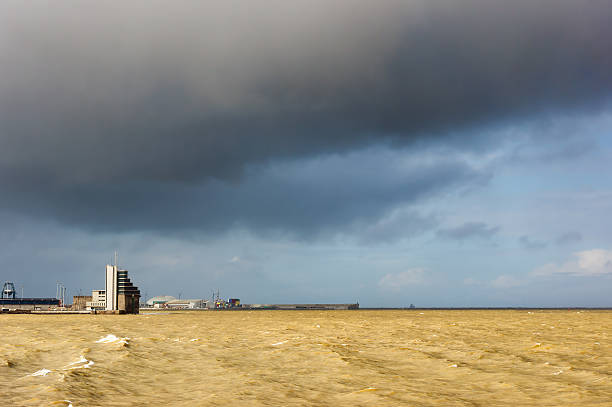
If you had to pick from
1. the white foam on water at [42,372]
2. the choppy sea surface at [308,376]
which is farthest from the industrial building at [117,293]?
the white foam on water at [42,372]

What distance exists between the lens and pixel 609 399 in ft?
50.0

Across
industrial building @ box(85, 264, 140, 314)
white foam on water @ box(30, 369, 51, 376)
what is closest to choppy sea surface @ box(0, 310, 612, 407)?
white foam on water @ box(30, 369, 51, 376)

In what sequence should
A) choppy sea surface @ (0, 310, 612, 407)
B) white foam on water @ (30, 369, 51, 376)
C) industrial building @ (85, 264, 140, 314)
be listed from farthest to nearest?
1. industrial building @ (85, 264, 140, 314)
2. white foam on water @ (30, 369, 51, 376)
3. choppy sea surface @ (0, 310, 612, 407)

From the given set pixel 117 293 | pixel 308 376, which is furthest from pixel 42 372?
pixel 117 293

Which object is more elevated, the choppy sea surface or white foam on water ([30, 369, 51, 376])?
white foam on water ([30, 369, 51, 376])

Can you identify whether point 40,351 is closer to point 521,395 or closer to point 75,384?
point 75,384

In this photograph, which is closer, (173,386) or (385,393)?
(385,393)

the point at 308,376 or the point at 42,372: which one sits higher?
the point at 42,372

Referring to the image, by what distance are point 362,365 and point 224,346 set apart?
47.8ft

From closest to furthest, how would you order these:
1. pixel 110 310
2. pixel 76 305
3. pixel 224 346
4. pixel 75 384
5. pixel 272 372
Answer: pixel 75 384 → pixel 272 372 → pixel 224 346 → pixel 110 310 → pixel 76 305

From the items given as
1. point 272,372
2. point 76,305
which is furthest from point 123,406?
point 76,305

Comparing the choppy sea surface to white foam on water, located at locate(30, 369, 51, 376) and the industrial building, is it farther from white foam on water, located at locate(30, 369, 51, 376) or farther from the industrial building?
the industrial building

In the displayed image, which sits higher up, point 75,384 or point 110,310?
point 75,384

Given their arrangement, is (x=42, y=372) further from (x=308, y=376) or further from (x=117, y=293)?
(x=117, y=293)
